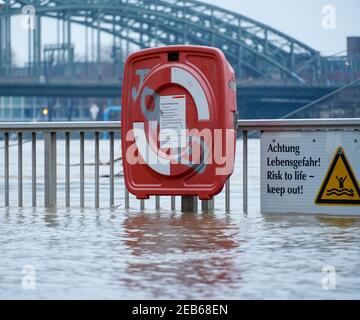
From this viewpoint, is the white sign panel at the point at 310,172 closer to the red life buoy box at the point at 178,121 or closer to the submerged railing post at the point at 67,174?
the red life buoy box at the point at 178,121

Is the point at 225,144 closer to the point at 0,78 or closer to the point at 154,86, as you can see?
the point at 154,86

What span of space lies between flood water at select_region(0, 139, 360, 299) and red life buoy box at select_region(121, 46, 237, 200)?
298 millimetres

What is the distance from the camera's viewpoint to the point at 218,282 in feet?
16.1

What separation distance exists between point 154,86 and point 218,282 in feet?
14.3

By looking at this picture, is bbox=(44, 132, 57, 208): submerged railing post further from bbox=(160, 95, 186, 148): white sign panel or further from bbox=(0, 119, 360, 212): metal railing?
bbox=(160, 95, 186, 148): white sign panel

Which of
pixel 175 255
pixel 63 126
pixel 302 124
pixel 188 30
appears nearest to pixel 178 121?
pixel 302 124

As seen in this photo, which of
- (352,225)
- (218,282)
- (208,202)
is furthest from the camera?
(208,202)

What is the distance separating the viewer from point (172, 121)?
898 cm

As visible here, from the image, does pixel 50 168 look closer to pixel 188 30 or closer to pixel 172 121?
pixel 172 121

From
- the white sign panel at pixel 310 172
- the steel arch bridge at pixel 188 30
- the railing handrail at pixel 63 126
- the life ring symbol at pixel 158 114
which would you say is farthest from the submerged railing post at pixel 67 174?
the steel arch bridge at pixel 188 30

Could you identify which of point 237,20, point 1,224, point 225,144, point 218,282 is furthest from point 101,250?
point 237,20

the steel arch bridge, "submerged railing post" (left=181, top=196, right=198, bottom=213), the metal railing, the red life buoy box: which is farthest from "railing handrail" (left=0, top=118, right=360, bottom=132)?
the steel arch bridge

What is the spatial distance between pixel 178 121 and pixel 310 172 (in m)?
1.17
